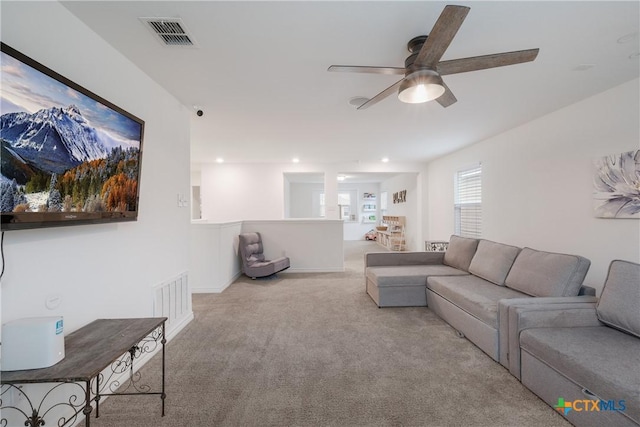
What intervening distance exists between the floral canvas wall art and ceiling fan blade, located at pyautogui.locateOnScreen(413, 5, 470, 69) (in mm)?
2286

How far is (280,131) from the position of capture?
3.96 metres

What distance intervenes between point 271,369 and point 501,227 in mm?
3909

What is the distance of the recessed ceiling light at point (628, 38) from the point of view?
1.82 m

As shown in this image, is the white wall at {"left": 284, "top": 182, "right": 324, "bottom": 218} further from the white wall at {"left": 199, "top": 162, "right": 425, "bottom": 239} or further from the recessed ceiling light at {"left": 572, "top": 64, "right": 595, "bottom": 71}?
the recessed ceiling light at {"left": 572, "top": 64, "right": 595, "bottom": 71}

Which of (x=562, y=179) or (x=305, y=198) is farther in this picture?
(x=305, y=198)

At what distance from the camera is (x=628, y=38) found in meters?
1.87

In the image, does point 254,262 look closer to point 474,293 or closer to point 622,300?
point 474,293

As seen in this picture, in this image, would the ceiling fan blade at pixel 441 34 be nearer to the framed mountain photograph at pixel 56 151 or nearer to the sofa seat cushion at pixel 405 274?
the framed mountain photograph at pixel 56 151

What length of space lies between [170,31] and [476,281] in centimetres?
367

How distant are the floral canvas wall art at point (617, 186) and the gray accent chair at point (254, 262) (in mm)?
4386

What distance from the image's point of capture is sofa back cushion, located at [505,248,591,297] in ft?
7.49

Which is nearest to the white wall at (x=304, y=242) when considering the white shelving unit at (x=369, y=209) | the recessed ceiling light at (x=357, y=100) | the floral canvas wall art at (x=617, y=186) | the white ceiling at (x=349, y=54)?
the white ceiling at (x=349, y=54)

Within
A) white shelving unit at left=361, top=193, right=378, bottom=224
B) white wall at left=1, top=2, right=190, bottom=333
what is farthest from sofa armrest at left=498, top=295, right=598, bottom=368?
white shelving unit at left=361, top=193, right=378, bottom=224

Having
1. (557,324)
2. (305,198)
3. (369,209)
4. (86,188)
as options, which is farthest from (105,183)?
(369,209)
